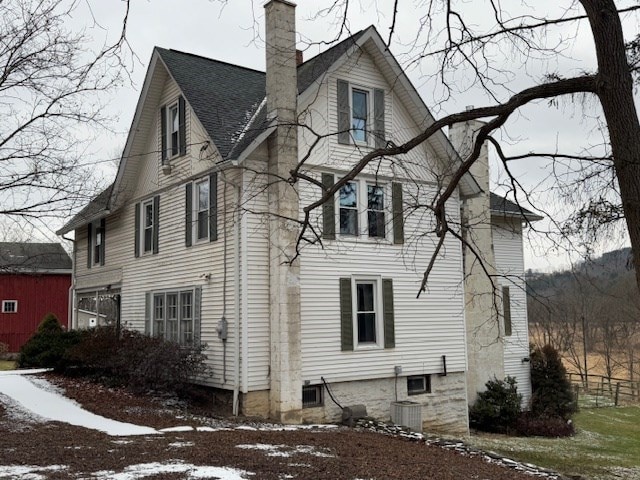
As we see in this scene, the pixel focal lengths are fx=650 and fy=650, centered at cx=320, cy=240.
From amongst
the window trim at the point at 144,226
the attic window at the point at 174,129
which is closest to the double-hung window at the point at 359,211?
the attic window at the point at 174,129

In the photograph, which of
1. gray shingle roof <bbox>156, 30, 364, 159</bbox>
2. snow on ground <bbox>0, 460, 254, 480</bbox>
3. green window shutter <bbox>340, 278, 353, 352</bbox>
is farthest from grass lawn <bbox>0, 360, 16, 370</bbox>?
snow on ground <bbox>0, 460, 254, 480</bbox>

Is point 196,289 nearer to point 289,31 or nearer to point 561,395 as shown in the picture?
point 289,31

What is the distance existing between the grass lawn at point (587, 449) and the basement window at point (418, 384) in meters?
1.71

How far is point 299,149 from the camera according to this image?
49.8ft

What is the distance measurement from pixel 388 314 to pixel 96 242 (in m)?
10.9

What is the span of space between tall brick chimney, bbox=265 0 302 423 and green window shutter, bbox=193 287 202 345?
82.8 inches

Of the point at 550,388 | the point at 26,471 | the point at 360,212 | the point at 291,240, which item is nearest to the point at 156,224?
the point at 291,240

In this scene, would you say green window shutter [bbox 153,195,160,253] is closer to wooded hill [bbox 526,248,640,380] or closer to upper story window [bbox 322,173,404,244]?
upper story window [bbox 322,173,404,244]

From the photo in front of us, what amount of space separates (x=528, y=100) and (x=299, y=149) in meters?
9.04

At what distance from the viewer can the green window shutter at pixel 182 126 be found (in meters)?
16.4

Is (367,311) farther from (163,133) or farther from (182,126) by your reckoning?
(163,133)

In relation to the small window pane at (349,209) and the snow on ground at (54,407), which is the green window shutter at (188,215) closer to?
the small window pane at (349,209)

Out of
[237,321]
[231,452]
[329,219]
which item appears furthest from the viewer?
[329,219]

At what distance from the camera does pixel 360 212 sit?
15.5 metres
